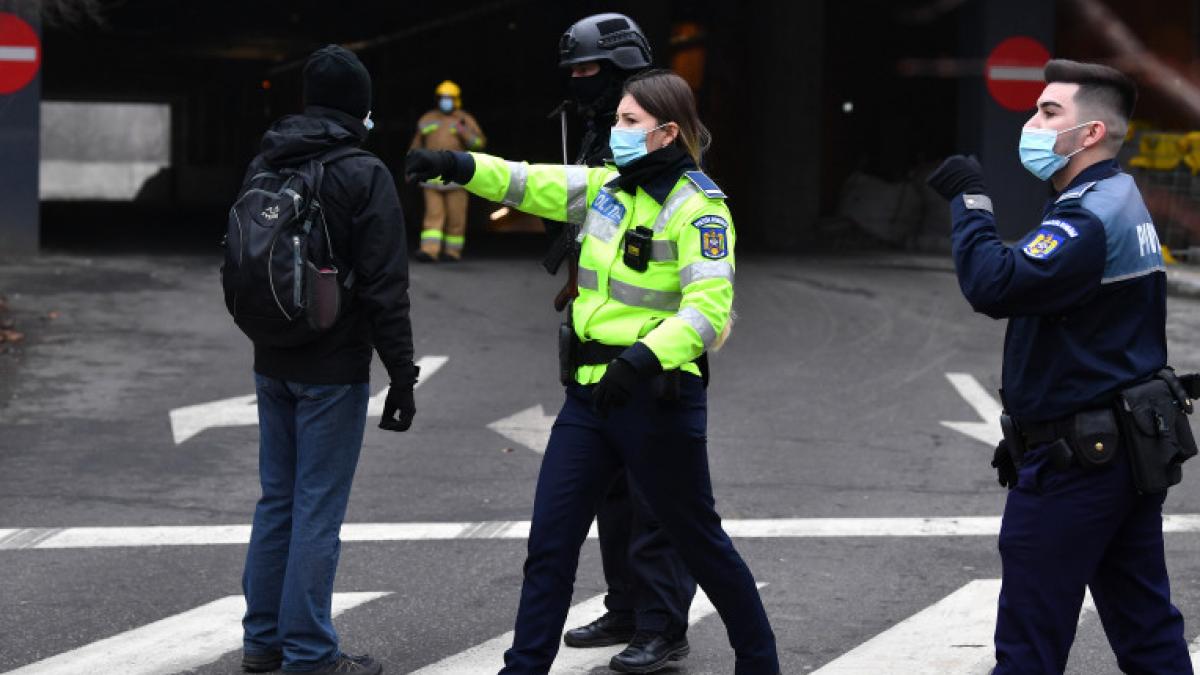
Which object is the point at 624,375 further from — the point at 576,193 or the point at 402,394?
the point at 402,394

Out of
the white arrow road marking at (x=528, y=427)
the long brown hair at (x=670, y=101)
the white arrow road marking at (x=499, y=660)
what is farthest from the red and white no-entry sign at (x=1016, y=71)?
Answer: the long brown hair at (x=670, y=101)

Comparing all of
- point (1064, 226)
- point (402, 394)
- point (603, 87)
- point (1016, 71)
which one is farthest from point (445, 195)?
point (1064, 226)

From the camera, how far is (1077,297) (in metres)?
4.39

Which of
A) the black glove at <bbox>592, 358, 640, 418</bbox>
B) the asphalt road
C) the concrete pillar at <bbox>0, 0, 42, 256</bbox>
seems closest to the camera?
the black glove at <bbox>592, 358, 640, 418</bbox>

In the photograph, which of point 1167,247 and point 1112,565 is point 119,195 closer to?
point 1167,247

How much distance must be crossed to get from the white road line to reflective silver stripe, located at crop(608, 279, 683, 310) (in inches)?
111

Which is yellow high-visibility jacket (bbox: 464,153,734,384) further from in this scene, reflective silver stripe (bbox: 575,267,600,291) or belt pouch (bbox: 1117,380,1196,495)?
belt pouch (bbox: 1117,380,1196,495)

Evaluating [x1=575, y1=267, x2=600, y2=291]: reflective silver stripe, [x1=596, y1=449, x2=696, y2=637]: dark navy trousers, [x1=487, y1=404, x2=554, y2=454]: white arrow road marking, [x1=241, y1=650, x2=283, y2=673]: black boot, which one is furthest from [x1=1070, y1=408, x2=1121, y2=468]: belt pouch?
[x1=487, y1=404, x2=554, y2=454]: white arrow road marking

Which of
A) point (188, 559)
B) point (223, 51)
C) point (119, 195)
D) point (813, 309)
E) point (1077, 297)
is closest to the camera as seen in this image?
point (1077, 297)

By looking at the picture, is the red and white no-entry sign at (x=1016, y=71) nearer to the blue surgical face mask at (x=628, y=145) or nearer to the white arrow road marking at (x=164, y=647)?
the white arrow road marking at (x=164, y=647)

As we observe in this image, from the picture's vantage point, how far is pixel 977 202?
448 centimetres

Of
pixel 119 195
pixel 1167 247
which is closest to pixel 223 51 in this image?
pixel 119 195

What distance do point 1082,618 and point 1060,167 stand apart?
2459 millimetres

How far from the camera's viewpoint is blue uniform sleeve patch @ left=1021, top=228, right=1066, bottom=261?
4.39 m
